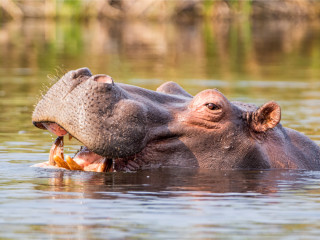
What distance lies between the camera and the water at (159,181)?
6148 millimetres

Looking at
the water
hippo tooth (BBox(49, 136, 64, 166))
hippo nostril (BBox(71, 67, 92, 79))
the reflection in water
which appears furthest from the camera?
hippo tooth (BBox(49, 136, 64, 166))

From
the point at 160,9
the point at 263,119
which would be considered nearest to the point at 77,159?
the point at 263,119

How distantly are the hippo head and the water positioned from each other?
0.15 meters

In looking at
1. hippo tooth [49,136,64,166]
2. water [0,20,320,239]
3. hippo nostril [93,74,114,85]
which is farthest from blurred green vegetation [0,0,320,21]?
hippo nostril [93,74,114,85]

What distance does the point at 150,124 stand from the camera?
26.0ft

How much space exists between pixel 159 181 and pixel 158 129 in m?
0.43

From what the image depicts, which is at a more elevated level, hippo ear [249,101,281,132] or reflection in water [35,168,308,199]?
hippo ear [249,101,281,132]

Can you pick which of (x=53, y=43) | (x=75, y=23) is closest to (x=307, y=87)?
(x=53, y=43)

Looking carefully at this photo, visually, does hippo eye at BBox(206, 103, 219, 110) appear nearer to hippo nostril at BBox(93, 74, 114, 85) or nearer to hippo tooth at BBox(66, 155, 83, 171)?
hippo nostril at BBox(93, 74, 114, 85)

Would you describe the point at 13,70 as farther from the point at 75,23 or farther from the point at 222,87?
the point at 75,23

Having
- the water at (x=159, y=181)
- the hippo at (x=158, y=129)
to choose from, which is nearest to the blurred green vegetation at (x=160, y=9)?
the water at (x=159, y=181)

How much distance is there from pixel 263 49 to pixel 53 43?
6318mm

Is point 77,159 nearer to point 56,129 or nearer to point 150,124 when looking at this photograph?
point 56,129

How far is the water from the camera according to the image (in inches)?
242
